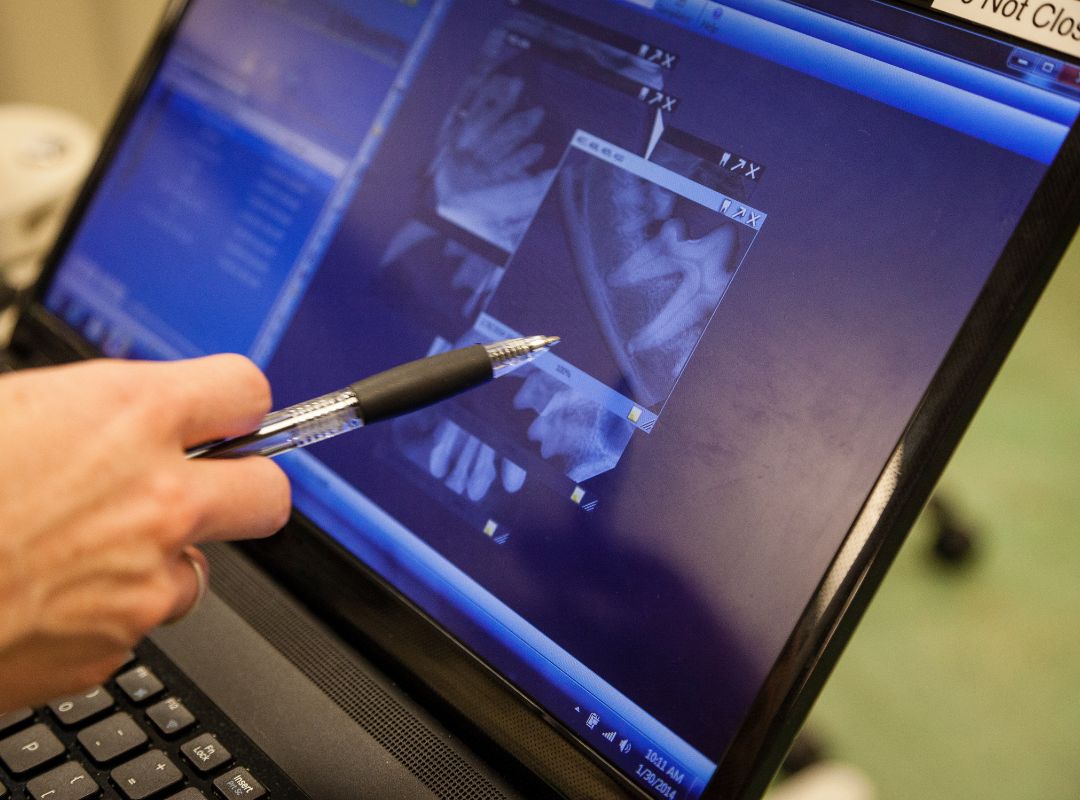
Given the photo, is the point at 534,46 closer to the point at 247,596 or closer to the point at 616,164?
the point at 616,164

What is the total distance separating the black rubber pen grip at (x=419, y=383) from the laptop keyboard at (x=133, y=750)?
159 millimetres

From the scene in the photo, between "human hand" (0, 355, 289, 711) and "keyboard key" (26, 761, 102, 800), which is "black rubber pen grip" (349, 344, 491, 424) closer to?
"human hand" (0, 355, 289, 711)

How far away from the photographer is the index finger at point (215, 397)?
32 cm

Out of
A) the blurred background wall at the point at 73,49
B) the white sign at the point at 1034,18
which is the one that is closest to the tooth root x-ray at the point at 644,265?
the white sign at the point at 1034,18

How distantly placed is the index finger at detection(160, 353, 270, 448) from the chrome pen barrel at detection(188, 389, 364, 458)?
0.03 ft

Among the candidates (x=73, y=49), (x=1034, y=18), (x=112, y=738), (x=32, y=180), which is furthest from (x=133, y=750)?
(x=73, y=49)

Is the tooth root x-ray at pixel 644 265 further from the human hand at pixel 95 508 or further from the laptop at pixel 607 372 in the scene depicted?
the human hand at pixel 95 508

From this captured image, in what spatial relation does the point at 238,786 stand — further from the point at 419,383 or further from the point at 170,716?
the point at 419,383

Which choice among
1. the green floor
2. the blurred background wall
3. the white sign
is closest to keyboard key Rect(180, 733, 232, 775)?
the white sign

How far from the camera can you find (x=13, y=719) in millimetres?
410

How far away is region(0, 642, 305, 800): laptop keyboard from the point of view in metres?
0.39

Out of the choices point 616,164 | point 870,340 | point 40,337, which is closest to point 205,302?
point 40,337

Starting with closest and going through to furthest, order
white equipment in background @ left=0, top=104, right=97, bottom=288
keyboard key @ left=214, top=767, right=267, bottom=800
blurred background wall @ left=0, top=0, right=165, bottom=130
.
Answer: keyboard key @ left=214, top=767, right=267, bottom=800, white equipment in background @ left=0, top=104, right=97, bottom=288, blurred background wall @ left=0, top=0, right=165, bottom=130

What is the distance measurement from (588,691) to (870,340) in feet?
0.60
